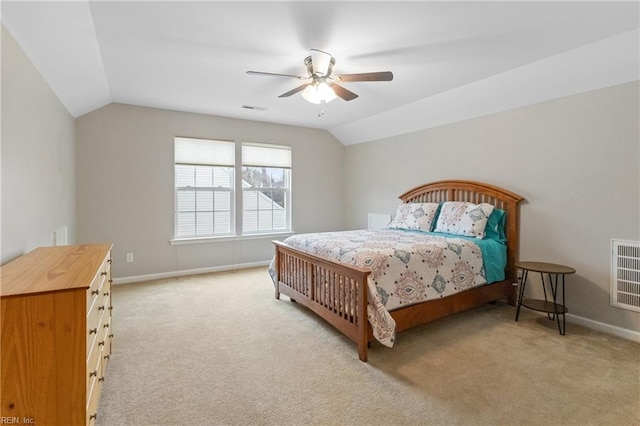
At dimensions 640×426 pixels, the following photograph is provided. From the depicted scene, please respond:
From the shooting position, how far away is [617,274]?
2742 mm

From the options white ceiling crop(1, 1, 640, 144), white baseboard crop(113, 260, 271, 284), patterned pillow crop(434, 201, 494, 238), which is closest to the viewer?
white ceiling crop(1, 1, 640, 144)

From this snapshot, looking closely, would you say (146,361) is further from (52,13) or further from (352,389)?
(52,13)

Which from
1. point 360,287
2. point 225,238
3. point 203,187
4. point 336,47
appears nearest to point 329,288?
point 360,287

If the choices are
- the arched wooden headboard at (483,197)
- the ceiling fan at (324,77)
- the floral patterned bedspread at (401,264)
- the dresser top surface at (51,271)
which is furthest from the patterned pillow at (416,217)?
the dresser top surface at (51,271)

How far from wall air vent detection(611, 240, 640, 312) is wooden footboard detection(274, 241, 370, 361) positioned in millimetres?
2328

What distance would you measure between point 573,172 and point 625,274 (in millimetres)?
1002

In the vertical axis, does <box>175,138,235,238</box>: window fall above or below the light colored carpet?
above

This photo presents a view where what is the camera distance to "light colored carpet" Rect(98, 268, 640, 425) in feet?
5.67

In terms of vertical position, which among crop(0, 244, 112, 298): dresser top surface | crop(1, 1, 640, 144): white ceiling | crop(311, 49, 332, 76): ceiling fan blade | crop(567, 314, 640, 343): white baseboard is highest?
crop(1, 1, 640, 144): white ceiling

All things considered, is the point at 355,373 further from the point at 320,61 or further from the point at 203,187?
the point at 203,187

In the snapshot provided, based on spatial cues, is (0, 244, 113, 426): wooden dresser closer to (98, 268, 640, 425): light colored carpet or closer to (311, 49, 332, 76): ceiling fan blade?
(98, 268, 640, 425): light colored carpet

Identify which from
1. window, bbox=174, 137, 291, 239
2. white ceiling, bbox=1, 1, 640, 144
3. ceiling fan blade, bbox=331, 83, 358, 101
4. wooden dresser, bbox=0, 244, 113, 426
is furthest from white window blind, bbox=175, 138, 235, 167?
wooden dresser, bbox=0, 244, 113, 426

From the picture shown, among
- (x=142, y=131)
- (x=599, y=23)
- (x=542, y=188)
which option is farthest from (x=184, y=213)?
(x=599, y=23)

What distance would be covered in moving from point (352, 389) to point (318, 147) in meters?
4.50
